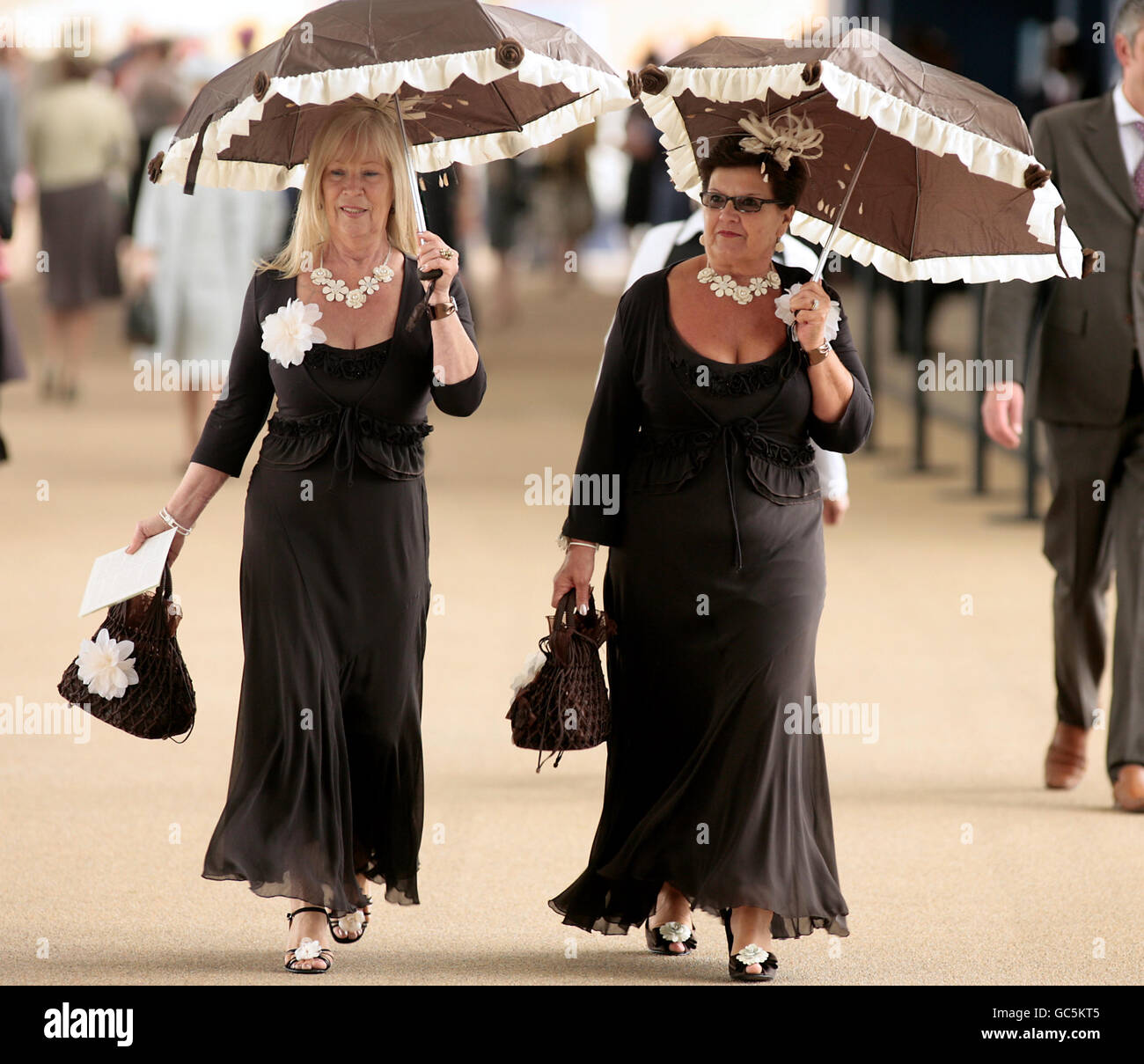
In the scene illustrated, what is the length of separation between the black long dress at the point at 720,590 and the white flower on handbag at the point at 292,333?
57 cm

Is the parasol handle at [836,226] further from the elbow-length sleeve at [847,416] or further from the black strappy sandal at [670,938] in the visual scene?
the black strappy sandal at [670,938]

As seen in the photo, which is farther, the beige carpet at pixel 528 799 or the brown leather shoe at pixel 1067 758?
the brown leather shoe at pixel 1067 758

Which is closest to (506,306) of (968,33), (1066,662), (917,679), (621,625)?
(968,33)

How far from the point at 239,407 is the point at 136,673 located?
0.59m

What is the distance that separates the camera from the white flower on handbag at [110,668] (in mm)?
4012

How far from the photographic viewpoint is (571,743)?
3.93m

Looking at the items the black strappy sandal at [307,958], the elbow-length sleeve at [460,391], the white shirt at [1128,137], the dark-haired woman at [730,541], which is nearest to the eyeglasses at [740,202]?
the dark-haired woman at [730,541]

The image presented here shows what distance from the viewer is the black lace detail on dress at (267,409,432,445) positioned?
388 cm

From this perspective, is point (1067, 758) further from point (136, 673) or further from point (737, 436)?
point (136, 673)

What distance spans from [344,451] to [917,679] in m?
3.42

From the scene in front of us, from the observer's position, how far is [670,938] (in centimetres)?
413

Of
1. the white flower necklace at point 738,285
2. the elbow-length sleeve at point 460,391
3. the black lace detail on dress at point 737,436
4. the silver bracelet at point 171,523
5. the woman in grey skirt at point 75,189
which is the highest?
the white flower necklace at point 738,285

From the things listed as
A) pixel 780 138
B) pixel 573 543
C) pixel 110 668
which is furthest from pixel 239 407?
pixel 780 138

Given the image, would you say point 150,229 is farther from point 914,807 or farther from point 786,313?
point 786,313
